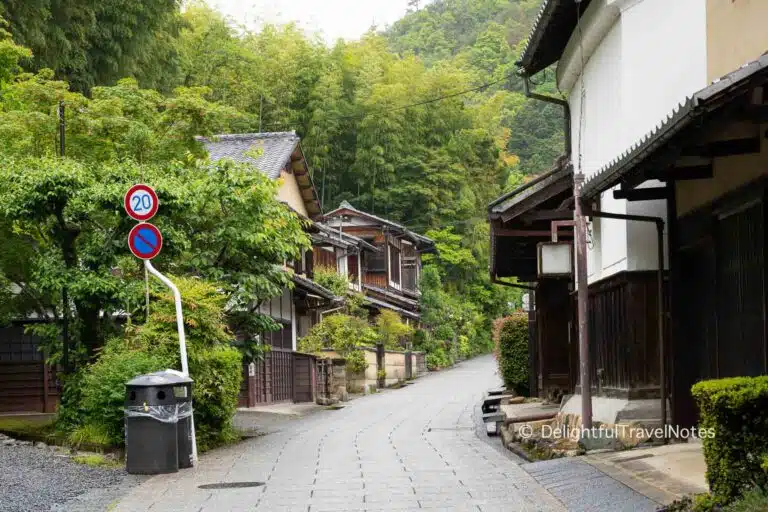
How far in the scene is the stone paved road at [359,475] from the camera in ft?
31.6

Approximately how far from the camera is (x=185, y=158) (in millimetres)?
20016

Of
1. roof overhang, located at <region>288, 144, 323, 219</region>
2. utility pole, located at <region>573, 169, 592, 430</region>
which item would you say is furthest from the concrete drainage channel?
roof overhang, located at <region>288, 144, 323, 219</region>

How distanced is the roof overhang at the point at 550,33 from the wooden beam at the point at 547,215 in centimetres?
274

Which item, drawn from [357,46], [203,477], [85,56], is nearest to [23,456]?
[203,477]

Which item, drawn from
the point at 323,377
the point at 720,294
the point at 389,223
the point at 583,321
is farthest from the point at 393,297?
the point at 720,294

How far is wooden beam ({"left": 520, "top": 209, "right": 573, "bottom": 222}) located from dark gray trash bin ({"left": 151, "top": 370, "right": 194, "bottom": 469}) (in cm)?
653

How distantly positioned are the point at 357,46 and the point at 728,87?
54.0 meters

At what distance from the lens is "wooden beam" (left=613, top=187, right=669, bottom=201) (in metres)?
11.2

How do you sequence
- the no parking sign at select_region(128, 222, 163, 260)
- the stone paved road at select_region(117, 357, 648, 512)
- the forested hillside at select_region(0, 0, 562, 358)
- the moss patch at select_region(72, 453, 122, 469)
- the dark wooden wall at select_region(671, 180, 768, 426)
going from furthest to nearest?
the forested hillside at select_region(0, 0, 562, 358), the no parking sign at select_region(128, 222, 163, 260), the moss patch at select_region(72, 453, 122, 469), the stone paved road at select_region(117, 357, 648, 512), the dark wooden wall at select_region(671, 180, 768, 426)

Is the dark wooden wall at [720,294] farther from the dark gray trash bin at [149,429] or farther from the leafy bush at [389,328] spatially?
the leafy bush at [389,328]

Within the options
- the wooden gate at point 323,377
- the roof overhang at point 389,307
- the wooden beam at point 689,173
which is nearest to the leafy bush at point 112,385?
the wooden beam at point 689,173

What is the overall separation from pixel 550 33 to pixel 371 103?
38753 mm

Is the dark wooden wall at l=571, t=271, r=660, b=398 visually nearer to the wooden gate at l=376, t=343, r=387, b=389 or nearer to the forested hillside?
the forested hillside

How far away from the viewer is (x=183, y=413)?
42.5 ft
